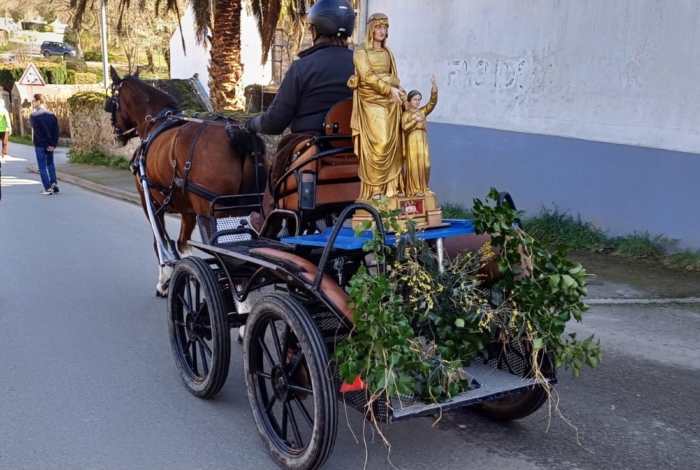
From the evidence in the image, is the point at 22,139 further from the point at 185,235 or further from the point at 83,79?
the point at 185,235

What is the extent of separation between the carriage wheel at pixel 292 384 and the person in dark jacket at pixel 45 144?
12095mm

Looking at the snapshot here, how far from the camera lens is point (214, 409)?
15.2ft

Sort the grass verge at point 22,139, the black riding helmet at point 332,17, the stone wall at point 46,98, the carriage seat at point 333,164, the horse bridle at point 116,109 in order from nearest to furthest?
the carriage seat at point 333,164 < the black riding helmet at point 332,17 < the horse bridle at point 116,109 < the stone wall at point 46,98 < the grass verge at point 22,139

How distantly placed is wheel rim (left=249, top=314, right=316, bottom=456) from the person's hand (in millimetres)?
1324

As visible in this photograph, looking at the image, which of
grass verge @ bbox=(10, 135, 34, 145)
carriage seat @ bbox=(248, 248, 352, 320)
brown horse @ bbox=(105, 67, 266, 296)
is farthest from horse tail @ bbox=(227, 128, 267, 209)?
grass verge @ bbox=(10, 135, 34, 145)

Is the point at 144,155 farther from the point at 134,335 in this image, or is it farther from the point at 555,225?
the point at 555,225

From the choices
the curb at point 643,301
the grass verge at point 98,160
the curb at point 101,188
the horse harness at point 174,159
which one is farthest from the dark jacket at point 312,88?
the grass verge at point 98,160

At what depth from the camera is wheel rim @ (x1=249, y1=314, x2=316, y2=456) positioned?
12.2 feet

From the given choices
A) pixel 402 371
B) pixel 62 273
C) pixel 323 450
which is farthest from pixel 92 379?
pixel 62 273

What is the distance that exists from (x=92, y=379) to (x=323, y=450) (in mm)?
2426

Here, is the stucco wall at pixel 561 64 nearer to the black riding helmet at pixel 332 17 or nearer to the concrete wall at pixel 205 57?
the black riding helmet at pixel 332 17

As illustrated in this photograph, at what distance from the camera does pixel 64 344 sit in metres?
5.80

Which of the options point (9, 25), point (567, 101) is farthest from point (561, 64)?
point (9, 25)

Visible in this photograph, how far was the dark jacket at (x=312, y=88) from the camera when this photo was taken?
4.54m
